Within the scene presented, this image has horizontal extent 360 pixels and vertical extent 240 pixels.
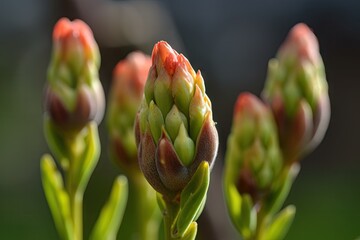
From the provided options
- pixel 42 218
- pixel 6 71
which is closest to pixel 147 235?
pixel 42 218

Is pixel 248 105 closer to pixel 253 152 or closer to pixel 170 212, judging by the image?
pixel 253 152

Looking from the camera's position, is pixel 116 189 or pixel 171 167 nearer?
pixel 171 167

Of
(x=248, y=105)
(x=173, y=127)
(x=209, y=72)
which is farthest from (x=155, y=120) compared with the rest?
(x=209, y=72)

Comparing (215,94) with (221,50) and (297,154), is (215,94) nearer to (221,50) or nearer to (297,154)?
(221,50)

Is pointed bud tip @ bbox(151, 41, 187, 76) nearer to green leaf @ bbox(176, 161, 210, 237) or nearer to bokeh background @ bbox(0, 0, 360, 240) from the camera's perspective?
green leaf @ bbox(176, 161, 210, 237)

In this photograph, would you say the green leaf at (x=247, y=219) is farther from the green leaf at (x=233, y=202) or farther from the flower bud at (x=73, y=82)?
the flower bud at (x=73, y=82)
